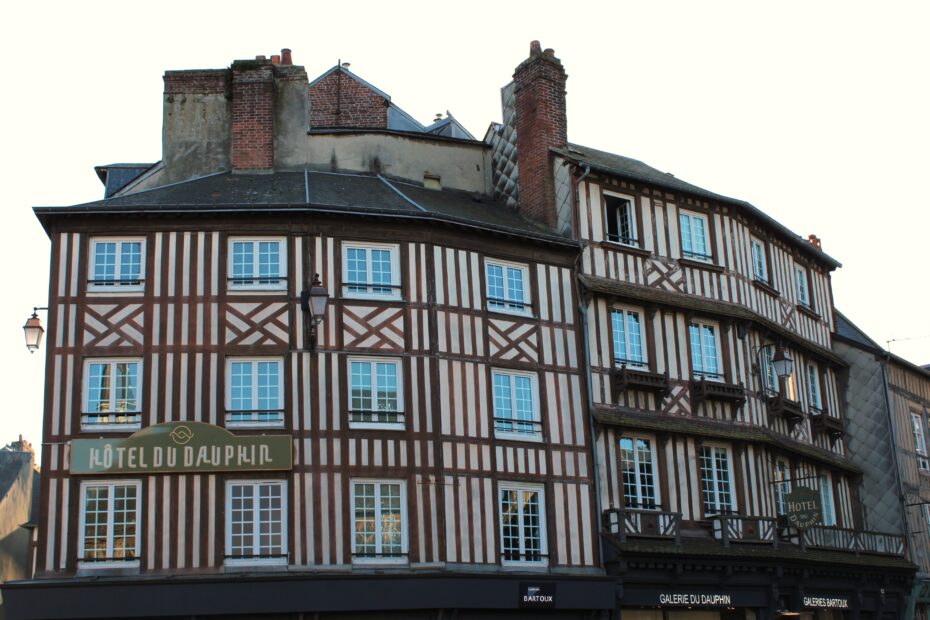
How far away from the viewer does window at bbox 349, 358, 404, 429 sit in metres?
19.7

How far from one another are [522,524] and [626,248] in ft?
19.4

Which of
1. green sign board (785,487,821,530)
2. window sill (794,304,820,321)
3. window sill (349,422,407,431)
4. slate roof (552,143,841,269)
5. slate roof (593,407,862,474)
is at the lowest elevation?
green sign board (785,487,821,530)

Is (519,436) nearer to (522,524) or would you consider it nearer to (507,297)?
(522,524)

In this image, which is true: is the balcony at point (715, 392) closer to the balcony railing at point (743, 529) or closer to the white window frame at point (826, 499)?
the balcony railing at point (743, 529)

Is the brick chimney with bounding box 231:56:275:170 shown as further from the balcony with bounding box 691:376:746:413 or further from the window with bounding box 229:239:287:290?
the balcony with bounding box 691:376:746:413

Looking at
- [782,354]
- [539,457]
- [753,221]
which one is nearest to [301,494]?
→ [539,457]

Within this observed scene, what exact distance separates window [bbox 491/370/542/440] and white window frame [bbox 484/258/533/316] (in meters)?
1.14

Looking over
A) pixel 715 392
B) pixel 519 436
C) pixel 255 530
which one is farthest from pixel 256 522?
pixel 715 392

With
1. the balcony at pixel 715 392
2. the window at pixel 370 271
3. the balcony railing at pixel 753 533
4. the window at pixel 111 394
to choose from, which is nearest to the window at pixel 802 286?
the balcony at pixel 715 392

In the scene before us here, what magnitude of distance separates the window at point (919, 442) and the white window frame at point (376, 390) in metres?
15.3

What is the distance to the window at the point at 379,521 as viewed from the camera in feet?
62.7

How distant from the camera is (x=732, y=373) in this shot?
2423 centimetres

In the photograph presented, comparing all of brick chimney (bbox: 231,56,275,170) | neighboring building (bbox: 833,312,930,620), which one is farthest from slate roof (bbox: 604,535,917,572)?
brick chimney (bbox: 231,56,275,170)

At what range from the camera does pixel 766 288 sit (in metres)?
26.1
